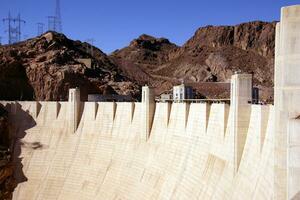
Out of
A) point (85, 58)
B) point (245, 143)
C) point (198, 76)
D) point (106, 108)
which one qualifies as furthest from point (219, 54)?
point (245, 143)

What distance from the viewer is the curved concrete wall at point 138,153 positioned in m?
14.3

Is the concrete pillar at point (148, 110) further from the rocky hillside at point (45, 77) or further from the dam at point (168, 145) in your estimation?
the rocky hillside at point (45, 77)

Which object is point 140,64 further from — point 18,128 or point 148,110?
point 148,110

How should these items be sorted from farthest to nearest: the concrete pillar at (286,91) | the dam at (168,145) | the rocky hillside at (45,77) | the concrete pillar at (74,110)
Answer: the rocky hillside at (45,77)
the concrete pillar at (74,110)
the dam at (168,145)
the concrete pillar at (286,91)

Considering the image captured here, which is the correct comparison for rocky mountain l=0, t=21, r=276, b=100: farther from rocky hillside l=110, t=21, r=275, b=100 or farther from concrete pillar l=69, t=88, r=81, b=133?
concrete pillar l=69, t=88, r=81, b=133

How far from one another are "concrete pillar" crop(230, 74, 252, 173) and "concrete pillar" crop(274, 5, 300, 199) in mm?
4624

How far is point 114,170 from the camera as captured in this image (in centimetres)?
2631

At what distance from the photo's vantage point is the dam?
10.0 metres

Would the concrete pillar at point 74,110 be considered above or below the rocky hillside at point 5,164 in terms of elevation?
above

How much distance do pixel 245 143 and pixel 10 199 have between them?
71.1ft

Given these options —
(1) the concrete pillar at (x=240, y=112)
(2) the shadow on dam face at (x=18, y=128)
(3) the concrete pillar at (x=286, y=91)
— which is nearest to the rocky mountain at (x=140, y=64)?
(2) the shadow on dam face at (x=18, y=128)

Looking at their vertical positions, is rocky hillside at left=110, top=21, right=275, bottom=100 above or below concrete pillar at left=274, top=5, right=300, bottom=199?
above

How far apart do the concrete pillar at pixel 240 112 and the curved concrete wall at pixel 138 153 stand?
Answer: 20cm

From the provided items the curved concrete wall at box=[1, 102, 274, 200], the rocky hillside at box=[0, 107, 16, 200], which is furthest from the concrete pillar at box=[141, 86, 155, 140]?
the rocky hillside at box=[0, 107, 16, 200]
